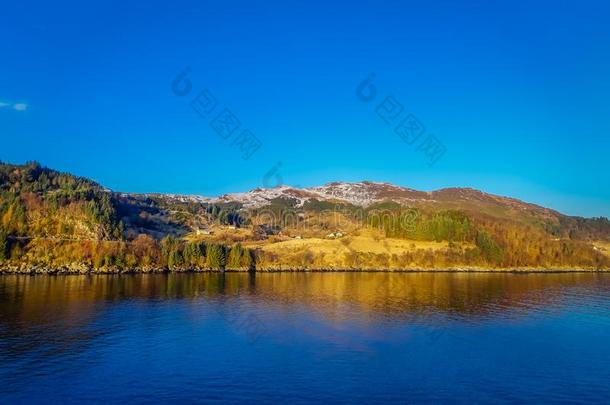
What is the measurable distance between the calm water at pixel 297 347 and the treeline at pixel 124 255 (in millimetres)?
44666

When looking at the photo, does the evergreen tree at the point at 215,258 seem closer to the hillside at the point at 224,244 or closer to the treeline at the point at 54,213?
the hillside at the point at 224,244

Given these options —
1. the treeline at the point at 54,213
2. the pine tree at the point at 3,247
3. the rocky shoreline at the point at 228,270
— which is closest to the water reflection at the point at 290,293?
the rocky shoreline at the point at 228,270

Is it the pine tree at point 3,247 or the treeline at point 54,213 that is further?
the treeline at point 54,213

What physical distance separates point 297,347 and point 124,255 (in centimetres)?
10115

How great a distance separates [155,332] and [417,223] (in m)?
135

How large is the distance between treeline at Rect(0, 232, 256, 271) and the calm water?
4467cm

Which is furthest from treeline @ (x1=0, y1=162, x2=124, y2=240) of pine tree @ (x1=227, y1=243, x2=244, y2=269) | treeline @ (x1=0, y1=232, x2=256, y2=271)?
pine tree @ (x1=227, y1=243, x2=244, y2=269)

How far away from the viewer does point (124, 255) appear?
5305 inches

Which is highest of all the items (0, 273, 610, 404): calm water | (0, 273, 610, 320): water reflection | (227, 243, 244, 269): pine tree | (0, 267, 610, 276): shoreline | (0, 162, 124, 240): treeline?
(0, 162, 124, 240): treeline

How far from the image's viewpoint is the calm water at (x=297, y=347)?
112 ft

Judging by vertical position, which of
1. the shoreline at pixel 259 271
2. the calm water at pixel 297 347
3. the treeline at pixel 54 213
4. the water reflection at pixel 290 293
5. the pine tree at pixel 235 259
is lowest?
the calm water at pixel 297 347

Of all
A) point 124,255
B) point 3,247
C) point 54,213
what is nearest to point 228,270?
point 124,255

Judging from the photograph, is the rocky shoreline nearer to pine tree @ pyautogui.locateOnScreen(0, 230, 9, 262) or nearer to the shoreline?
the shoreline

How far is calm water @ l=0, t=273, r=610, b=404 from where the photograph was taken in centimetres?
3428
